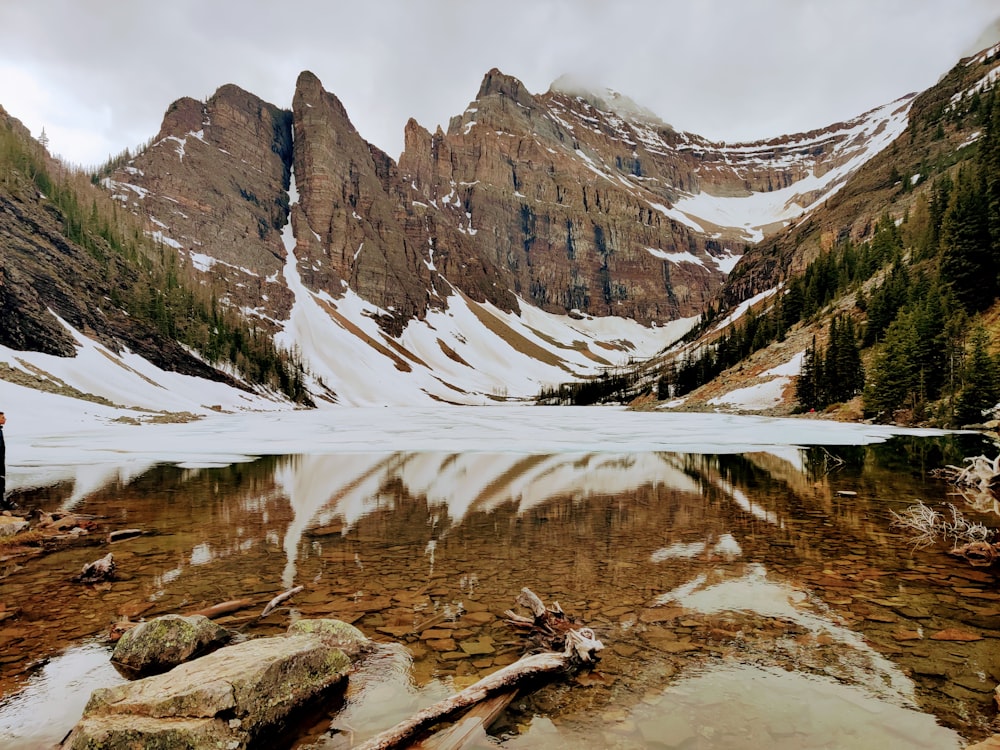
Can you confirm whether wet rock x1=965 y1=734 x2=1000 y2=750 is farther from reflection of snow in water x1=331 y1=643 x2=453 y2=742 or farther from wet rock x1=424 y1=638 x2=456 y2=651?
wet rock x1=424 y1=638 x2=456 y2=651

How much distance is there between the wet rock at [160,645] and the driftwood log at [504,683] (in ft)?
9.85

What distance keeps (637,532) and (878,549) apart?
4.68 m

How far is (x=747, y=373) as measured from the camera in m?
79.7

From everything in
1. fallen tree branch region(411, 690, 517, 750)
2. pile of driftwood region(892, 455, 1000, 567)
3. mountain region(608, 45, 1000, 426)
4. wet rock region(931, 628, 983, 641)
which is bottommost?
fallen tree branch region(411, 690, 517, 750)

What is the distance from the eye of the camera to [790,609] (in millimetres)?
7598

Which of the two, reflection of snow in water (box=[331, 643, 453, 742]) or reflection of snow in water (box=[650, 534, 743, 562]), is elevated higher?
reflection of snow in water (box=[650, 534, 743, 562])

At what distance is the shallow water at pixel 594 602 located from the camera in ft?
16.1

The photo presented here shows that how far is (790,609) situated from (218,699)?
7361 millimetres

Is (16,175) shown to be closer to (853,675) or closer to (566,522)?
(566,522)

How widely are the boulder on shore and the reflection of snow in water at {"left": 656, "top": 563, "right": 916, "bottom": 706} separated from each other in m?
5.17

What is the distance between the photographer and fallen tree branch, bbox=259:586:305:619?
754 cm

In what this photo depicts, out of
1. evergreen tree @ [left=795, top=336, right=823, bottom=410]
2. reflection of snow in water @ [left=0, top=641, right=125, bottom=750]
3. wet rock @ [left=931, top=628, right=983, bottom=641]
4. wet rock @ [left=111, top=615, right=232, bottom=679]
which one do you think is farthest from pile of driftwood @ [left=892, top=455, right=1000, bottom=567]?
evergreen tree @ [left=795, top=336, right=823, bottom=410]

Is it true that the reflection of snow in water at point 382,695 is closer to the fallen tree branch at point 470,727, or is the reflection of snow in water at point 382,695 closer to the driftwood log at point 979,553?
the fallen tree branch at point 470,727

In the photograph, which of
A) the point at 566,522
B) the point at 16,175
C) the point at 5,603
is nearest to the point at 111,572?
the point at 5,603
